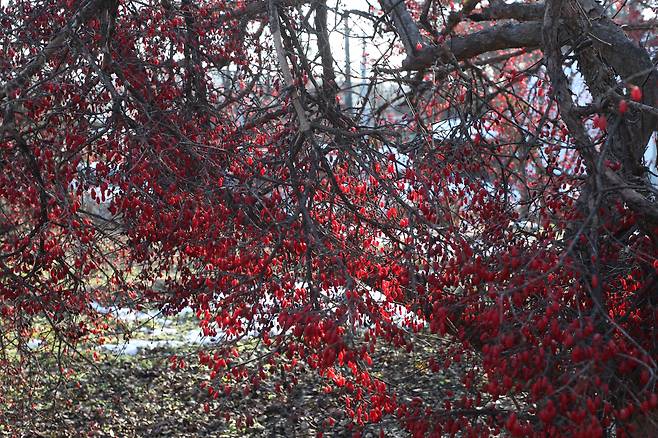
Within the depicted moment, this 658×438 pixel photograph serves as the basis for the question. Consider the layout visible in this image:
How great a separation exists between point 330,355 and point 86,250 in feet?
8.14

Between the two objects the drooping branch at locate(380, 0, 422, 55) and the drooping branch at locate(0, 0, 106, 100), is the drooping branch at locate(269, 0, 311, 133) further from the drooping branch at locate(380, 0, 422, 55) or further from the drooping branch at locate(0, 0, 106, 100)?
the drooping branch at locate(0, 0, 106, 100)

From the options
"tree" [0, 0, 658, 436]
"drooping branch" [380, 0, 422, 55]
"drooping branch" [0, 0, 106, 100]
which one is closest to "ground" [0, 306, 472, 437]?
"tree" [0, 0, 658, 436]

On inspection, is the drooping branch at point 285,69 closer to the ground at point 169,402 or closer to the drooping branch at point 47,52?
the drooping branch at point 47,52

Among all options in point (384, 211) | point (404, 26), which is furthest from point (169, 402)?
point (404, 26)

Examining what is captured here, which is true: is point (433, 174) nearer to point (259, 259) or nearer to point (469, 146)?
point (469, 146)

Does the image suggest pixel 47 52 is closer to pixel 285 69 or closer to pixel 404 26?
pixel 285 69

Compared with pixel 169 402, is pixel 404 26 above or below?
above

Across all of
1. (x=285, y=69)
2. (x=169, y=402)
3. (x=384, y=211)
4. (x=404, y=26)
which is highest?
(x=404, y=26)

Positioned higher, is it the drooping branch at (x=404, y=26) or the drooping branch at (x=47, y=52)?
the drooping branch at (x=404, y=26)

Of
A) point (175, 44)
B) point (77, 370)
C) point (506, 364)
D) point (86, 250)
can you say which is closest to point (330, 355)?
point (506, 364)

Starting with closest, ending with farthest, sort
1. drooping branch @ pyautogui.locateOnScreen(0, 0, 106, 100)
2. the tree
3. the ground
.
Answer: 1. the tree
2. drooping branch @ pyautogui.locateOnScreen(0, 0, 106, 100)
3. the ground

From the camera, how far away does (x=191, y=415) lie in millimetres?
8453

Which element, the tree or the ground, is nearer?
the tree

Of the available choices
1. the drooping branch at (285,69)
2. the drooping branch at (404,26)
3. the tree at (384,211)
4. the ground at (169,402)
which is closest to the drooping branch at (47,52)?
the tree at (384,211)
